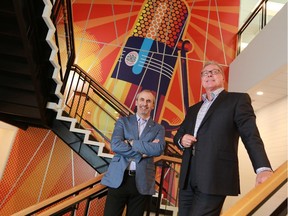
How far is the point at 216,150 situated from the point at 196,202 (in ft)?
1.08

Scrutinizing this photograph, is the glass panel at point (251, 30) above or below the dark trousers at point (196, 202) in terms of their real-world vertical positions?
above

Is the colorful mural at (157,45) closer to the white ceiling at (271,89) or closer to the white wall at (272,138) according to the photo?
the white ceiling at (271,89)

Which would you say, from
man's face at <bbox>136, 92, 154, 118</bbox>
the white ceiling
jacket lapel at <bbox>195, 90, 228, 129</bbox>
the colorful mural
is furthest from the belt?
the colorful mural

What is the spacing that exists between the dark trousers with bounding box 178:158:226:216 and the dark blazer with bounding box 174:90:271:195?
0.04 metres

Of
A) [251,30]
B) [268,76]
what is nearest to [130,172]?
[268,76]

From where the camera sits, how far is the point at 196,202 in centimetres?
164

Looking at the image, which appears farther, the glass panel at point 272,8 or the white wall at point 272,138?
the glass panel at point 272,8

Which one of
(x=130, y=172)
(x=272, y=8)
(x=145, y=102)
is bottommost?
(x=130, y=172)

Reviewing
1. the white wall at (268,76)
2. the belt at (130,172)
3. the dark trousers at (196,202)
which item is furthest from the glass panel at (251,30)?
the dark trousers at (196,202)

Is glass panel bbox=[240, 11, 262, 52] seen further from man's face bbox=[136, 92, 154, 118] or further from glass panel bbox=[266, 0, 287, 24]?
man's face bbox=[136, 92, 154, 118]

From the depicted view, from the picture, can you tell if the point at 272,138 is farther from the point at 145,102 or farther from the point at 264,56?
the point at 145,102

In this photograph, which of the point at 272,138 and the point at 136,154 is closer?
the point at 136,154

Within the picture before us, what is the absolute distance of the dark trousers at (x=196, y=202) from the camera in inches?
62.6

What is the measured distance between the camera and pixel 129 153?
2217 mm
